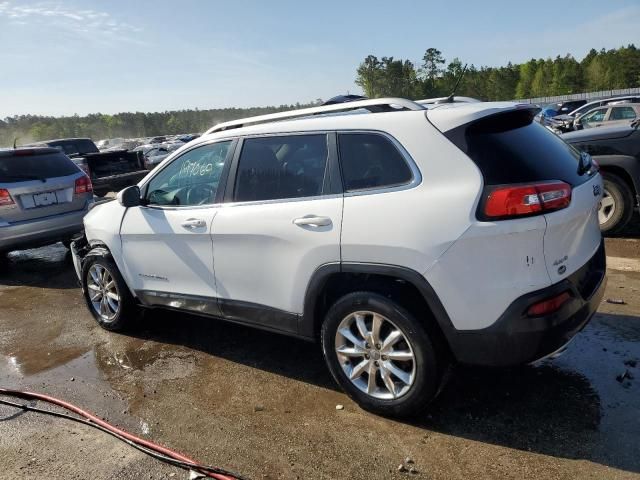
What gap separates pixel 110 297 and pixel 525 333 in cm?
369

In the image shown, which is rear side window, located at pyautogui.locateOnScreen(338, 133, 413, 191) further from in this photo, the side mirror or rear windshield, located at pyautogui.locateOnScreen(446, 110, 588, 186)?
the side mirror

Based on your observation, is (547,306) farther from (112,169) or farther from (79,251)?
(112,169)

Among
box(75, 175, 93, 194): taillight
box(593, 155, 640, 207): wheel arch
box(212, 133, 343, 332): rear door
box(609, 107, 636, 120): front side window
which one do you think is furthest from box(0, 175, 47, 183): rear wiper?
box(609, 107, 636, 120): front side window

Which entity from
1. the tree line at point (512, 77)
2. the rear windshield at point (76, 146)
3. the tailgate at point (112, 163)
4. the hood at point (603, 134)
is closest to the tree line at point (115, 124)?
the tree line at point (512, 77)

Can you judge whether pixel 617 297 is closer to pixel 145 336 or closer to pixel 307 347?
pixel 307 347

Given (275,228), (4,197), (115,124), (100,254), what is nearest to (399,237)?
(275,228)

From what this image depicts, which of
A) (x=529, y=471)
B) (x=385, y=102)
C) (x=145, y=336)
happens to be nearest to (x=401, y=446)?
(x=529, y=471)

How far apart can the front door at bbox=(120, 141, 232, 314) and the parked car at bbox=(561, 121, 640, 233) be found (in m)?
4.79

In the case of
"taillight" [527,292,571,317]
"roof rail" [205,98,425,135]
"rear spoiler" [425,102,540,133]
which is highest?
"roof rail" [205,98,425,135]

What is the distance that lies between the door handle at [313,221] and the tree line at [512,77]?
77.9 meters

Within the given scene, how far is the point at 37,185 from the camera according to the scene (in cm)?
691

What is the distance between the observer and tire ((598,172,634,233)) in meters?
6.27

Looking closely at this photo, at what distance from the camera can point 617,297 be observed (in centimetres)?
466

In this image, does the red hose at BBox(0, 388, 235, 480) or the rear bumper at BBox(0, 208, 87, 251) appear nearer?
the red hose at BBox(0, 388, 235, 480)
